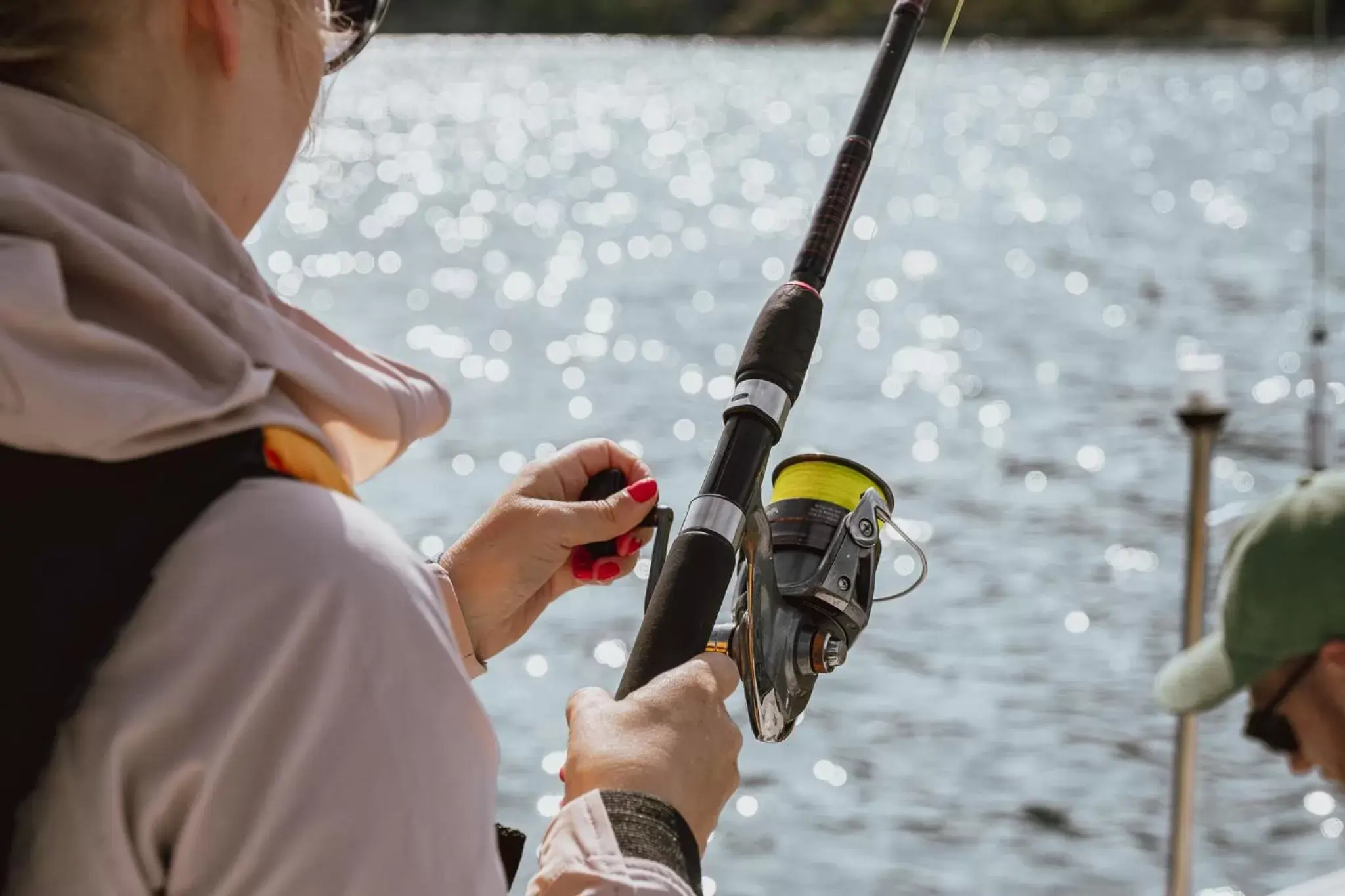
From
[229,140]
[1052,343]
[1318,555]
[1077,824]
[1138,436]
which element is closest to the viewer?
[229,140]

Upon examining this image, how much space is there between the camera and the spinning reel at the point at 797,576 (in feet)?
5.29

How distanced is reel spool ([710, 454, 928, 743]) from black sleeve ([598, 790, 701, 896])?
343mm

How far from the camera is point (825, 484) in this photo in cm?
188

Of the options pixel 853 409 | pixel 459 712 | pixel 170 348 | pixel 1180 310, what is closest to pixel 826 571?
pixel 459 712

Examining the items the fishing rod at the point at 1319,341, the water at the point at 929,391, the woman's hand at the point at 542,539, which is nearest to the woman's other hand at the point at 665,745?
the woman's hand at the point at 542,539

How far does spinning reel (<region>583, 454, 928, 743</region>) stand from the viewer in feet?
5.29

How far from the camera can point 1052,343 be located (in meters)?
19.5

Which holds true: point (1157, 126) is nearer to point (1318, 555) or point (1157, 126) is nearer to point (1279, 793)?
point (1279, 793)

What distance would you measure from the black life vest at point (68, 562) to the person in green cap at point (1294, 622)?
1916 mm

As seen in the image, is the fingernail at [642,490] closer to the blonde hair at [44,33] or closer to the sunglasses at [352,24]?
the sunglasses at [352,24]

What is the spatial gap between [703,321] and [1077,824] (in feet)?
43.8

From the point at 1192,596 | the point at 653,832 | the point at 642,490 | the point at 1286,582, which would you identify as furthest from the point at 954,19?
the point at 1192,596

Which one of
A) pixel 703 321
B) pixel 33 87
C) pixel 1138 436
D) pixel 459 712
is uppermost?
pixel 703 321

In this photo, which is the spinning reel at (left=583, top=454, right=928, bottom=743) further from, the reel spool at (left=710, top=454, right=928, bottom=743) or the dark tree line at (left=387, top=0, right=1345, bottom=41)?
the dark tree line at (left=387, top=0, right=1345, bottom=41)
